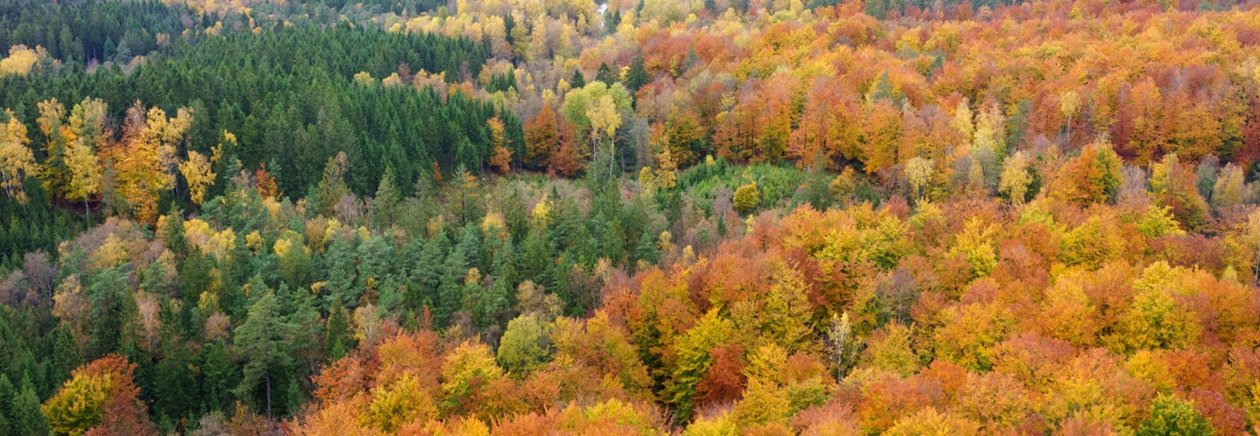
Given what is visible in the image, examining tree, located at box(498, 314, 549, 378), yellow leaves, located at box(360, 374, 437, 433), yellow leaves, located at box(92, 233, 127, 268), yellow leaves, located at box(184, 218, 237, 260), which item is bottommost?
yellow leaves, located at box(184, 218, 237, 260)

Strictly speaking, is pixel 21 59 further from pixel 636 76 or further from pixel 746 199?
pixel 746 199

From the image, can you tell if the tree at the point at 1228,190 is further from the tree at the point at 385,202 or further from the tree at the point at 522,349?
the tree at the point at 385,202

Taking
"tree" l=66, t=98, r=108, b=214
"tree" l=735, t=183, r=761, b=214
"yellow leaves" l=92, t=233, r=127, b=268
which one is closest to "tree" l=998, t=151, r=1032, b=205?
"tree" l=735, t=183, r=761, b=214

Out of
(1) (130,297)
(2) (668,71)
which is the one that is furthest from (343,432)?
(2) (668,71)

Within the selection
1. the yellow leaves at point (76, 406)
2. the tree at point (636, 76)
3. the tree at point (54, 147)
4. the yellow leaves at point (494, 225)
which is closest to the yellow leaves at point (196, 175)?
the tree at point (54, 147)

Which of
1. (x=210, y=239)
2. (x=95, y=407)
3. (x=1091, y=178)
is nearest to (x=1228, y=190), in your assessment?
(x=1091, y=178)

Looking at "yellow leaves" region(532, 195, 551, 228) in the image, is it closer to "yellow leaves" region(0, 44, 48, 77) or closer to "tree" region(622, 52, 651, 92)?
"tree" region(622, 52, 651, 92)

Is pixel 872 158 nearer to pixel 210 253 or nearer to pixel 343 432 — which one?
pixel 210 253
